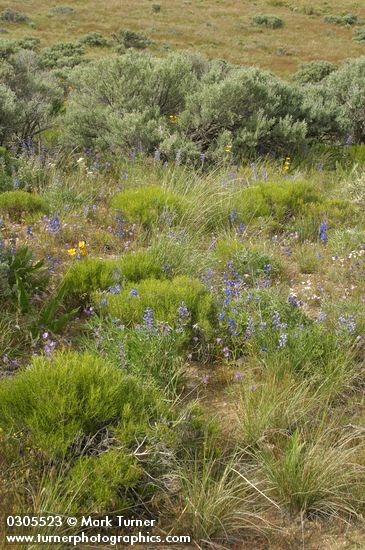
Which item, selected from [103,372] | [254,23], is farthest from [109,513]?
[254,23]

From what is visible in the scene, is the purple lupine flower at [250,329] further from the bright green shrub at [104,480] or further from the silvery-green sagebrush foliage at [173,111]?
the silvery-green sagebrush foliage at [173,111]

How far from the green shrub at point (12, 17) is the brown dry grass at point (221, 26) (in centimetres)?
87

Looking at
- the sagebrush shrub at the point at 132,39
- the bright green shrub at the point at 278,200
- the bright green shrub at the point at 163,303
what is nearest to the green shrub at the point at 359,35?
the sagebrush shrub at the point at 132,39

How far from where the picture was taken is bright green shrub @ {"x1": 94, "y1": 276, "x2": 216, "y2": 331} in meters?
3.22

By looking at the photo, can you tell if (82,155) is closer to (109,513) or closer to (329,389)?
(329,389)

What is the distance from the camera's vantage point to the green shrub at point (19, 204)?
4758mm

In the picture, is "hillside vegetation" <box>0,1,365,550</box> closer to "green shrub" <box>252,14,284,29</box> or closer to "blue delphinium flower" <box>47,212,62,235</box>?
"blue delphinium flower" <box>47,212,62,235</box>

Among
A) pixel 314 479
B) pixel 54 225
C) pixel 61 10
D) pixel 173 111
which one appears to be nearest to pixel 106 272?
pixel 54 225

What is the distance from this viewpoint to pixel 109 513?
207 cm

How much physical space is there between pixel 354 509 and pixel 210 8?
56.5m

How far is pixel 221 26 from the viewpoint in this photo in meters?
45.2

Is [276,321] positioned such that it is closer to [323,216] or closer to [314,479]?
[314,479]

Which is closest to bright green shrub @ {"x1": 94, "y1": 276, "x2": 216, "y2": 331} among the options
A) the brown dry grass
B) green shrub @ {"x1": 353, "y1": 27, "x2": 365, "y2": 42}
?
the brown dry grass

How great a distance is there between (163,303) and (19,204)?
2.15 meters
